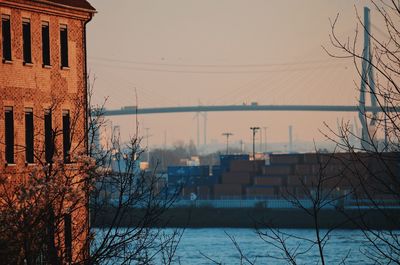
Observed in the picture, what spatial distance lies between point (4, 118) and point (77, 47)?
245 cm

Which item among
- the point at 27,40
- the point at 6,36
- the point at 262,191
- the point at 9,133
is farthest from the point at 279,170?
the point at 6,36

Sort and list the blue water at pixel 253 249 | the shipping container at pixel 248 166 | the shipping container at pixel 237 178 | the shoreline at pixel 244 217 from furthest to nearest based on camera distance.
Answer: the shipping container at pixel 248 166
the shipping container at pixel 237 178
the shoreline at pixel 244 217
the blue water at pixel 253 249

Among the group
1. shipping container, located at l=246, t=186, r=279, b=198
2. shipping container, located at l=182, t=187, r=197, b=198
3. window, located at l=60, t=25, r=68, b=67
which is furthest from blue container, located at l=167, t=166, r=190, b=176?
window, located at l=60, t=25, r=68, b=67

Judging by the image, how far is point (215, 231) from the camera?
71.9m

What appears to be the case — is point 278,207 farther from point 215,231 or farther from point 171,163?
point 171,163

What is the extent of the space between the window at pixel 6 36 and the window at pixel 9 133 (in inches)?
31.6

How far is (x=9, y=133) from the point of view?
57.2 ft

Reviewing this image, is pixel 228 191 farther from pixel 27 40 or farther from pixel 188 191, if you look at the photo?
pixel 27 40

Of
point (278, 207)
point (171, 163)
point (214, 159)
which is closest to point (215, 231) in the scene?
point (278, 207)

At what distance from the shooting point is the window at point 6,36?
17328 mm

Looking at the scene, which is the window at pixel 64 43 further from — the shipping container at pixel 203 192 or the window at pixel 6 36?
the shipping container at pixel 203 192

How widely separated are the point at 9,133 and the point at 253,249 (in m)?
34.9

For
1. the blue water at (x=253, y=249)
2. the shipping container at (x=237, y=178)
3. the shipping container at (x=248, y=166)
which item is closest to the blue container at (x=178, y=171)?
the shipping container at (x=237, y=178)

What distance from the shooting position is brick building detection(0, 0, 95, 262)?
1733cm
